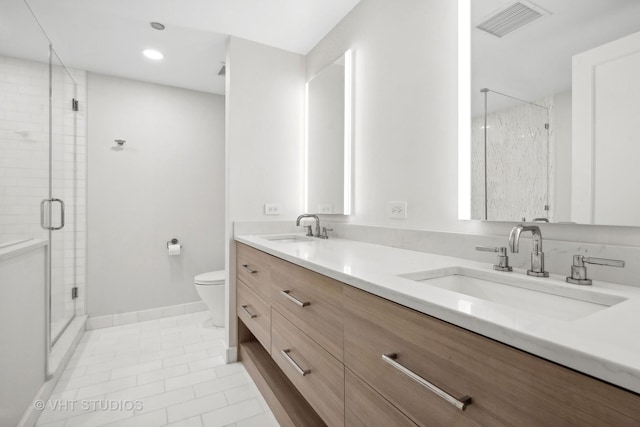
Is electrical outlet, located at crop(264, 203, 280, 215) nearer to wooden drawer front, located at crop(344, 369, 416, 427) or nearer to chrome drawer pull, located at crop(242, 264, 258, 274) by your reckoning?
chrome drawer pull, located at crop(242, 264, 258, 274)

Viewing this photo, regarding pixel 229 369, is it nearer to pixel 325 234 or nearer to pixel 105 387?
pixel 105 387

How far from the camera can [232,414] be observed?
1.64 metres

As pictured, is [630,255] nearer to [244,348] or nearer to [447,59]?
[447,59]

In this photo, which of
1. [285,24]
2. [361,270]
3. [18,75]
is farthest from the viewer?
[285,24]

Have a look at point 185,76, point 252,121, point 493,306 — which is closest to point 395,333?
point 493,306

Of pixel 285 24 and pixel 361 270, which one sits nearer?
pixel 361 270

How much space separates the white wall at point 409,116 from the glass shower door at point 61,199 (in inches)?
83.1

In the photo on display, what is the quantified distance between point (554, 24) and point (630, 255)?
778mm

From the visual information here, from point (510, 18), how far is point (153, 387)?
8.51 ft

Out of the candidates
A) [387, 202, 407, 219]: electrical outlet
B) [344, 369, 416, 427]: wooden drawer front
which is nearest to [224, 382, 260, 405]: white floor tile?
[344, 369, 416, 427]: wooden drawer front

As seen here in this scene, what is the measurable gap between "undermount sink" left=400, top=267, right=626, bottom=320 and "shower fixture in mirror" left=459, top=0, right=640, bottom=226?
272 mm

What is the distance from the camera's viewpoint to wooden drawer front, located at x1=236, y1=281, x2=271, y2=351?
1.62m

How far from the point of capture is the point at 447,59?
1.40 meters

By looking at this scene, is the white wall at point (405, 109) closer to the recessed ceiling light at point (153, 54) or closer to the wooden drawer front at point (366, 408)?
the wooden drawer front at point (366, 408)
